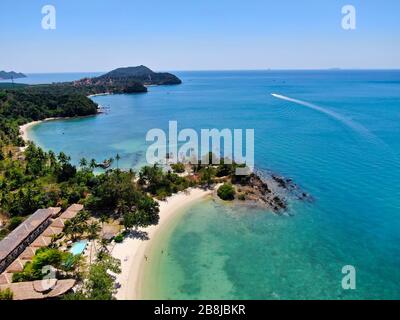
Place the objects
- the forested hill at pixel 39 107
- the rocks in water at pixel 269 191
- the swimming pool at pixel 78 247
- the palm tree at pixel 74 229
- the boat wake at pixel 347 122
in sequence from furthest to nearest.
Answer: the forested hill at pixel 39 107 → the boat wake at pixel 347 122 → the rocks in water at pixel 269 191 → the palm tree at pixel 74 229 → the swimming pool at pixel 78 247

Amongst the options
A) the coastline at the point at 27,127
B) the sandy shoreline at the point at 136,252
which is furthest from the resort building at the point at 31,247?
the coastline at the point at 27,127

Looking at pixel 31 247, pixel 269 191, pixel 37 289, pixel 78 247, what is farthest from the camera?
pixel 269 191

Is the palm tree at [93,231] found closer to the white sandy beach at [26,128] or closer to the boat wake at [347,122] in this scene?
the white sandy beach at [26,128]

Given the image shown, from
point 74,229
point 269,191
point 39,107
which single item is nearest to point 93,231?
point 74,229

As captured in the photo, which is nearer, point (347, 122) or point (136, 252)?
point (136, 252)

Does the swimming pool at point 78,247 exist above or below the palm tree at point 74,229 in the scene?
below

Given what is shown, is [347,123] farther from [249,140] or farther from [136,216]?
[136,216]

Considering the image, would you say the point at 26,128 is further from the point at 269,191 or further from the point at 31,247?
the point at 269,191

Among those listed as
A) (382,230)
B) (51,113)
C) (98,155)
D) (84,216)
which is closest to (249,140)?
(98,155)
